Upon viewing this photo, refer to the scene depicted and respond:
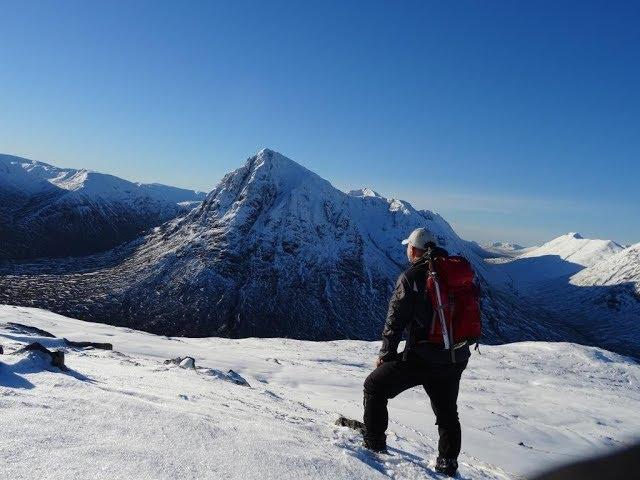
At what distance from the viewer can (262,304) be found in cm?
14950

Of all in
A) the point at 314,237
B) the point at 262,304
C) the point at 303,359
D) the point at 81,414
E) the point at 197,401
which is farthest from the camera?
the point at 314,237

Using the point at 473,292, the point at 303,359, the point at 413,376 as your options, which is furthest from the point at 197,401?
the point at 303,359

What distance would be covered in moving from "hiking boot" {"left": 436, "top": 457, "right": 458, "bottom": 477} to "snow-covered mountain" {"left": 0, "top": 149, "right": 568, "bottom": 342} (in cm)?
13080

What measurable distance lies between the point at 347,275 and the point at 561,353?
117529 mm

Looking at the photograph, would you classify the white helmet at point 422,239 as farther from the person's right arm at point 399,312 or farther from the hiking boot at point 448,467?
the hiking boot at point 448,467

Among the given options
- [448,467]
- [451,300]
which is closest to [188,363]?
[448,467]

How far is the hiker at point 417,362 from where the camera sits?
6.75 metres

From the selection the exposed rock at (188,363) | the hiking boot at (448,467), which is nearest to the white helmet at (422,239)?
the hiking boot at (448,467)

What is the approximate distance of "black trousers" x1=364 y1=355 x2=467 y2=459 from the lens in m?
7.04

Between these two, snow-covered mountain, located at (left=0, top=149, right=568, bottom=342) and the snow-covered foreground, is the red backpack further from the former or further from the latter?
snow-covered mountain, located at (left=0, top=149, right=568, bottom=342)

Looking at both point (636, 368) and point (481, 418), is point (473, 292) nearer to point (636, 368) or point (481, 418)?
point (481, 418)

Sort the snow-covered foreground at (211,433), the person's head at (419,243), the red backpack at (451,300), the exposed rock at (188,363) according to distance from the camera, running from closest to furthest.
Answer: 1. the snow-covered foreground at (211,433)
2. the red backpack at (451,300)
3. the person's head at (419,243)
4. the exposed rock at (188,363)

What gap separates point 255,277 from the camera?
159 metres

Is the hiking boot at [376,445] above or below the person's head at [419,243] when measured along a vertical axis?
below
